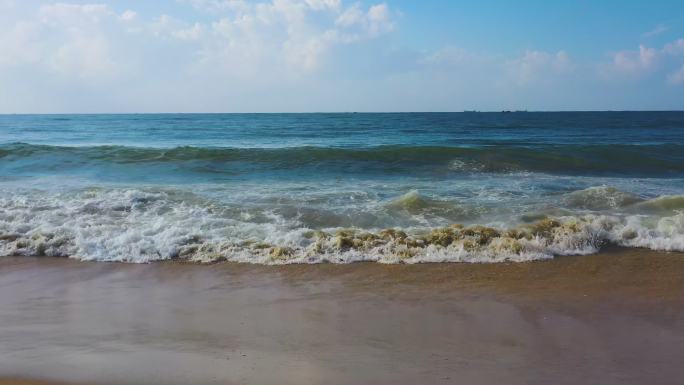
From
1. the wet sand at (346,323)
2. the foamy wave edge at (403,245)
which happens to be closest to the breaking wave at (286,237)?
the foamy wave edge at (403,245)

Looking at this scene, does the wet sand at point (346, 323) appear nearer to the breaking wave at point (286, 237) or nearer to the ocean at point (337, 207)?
the breaking wave at point (286, 237)

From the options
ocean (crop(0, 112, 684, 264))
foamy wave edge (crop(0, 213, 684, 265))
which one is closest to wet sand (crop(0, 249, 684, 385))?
foamy wave edge (crop(0, 213, 684, 265))

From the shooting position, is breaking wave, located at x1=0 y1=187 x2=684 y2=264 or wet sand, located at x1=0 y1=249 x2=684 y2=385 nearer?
wet sand, located at x1=0 y1=249 x2=684 y2=385

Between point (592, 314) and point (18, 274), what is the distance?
22.0 ft

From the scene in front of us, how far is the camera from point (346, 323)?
4441mm

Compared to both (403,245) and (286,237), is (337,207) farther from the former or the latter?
(403,245)

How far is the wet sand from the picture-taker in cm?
356

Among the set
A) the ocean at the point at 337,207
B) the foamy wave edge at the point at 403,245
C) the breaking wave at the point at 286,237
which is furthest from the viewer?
the ocean at the point at 337,207

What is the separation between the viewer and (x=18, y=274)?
612cm

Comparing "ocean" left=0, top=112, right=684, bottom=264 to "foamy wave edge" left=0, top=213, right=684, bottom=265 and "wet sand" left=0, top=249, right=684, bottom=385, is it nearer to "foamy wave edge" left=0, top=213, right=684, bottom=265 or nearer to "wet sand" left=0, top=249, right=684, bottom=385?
"foamy wave edge" left=0, top=213, right=684, bottom=265

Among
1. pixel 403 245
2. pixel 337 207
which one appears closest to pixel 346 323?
pixel 403 245

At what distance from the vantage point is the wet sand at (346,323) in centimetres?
356

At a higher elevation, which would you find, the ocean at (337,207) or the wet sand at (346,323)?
the ocean at (337,207)

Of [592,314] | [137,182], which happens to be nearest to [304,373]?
[592,314]
